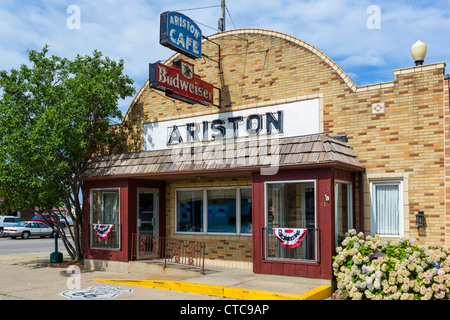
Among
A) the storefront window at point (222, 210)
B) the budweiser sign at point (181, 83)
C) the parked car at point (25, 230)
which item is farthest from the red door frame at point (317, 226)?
the parked car at point (25, 230)

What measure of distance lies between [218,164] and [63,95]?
5867mm

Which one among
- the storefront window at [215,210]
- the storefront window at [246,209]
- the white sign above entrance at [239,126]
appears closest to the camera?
the white sign above entrance at [239,126]

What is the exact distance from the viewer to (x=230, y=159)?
11.4 m

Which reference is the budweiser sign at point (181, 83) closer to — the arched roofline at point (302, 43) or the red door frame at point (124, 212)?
the arched roofline at point (302, 43)

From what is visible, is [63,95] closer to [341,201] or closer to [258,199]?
[258,199]

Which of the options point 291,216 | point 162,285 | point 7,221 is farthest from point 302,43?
point 7,221

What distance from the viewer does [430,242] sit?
33.0 feet

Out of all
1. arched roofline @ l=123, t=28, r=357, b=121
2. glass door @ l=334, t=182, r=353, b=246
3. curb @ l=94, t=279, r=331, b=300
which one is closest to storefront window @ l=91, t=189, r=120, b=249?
curb @ l=94, t=279, r=331, b=300

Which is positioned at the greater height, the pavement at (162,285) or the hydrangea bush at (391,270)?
the hydrangea bush at (391,270)

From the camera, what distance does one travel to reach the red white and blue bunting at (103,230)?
13375 mm

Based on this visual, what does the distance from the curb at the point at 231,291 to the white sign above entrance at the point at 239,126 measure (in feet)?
14.7

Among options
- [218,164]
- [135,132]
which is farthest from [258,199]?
[135,132]

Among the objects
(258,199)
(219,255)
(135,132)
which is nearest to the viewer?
(258,199)

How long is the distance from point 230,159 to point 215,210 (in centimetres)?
261
